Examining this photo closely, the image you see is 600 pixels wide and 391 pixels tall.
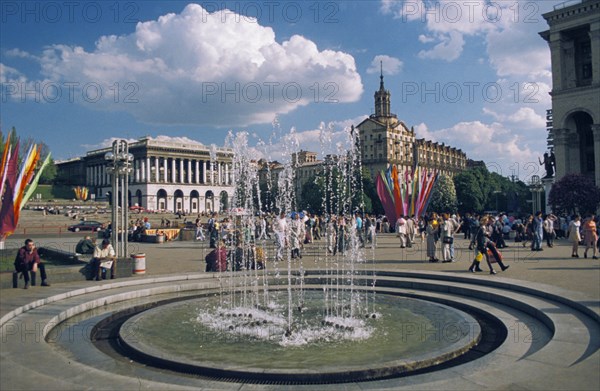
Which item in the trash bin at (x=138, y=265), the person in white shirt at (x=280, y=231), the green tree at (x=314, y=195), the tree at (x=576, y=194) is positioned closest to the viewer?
the trash bin at (x=138, y=265)

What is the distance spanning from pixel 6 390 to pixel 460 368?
19.0 feet

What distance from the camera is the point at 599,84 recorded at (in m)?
48.3

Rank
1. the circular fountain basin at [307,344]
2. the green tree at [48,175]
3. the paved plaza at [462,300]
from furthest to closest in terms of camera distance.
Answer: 1. the green tree at [48,175]
2. the circular fountain basin at [307,344]
3. the paved plaza at [462,300]

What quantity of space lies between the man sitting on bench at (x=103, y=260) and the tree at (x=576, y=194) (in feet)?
129

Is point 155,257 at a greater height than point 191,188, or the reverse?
point 191,188

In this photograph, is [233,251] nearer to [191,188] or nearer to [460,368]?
[460,368]

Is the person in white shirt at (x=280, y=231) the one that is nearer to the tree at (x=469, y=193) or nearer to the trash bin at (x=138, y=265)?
the trash bin at (x=138, y=265)

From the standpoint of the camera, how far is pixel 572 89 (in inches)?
1983

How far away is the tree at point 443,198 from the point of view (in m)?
77.6

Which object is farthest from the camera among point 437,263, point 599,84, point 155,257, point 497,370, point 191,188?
point 191,188

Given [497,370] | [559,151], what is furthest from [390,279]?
[559,151]

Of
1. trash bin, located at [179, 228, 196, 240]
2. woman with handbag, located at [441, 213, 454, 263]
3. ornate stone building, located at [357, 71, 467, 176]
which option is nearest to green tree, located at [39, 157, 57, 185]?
ornate stone building, located at [357, 71, 467, 176]

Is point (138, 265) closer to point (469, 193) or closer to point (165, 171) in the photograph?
point (469, 193)

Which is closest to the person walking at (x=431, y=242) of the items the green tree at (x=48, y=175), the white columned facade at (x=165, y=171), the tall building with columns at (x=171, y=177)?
the tall building with columns at (x=171, y=177)
